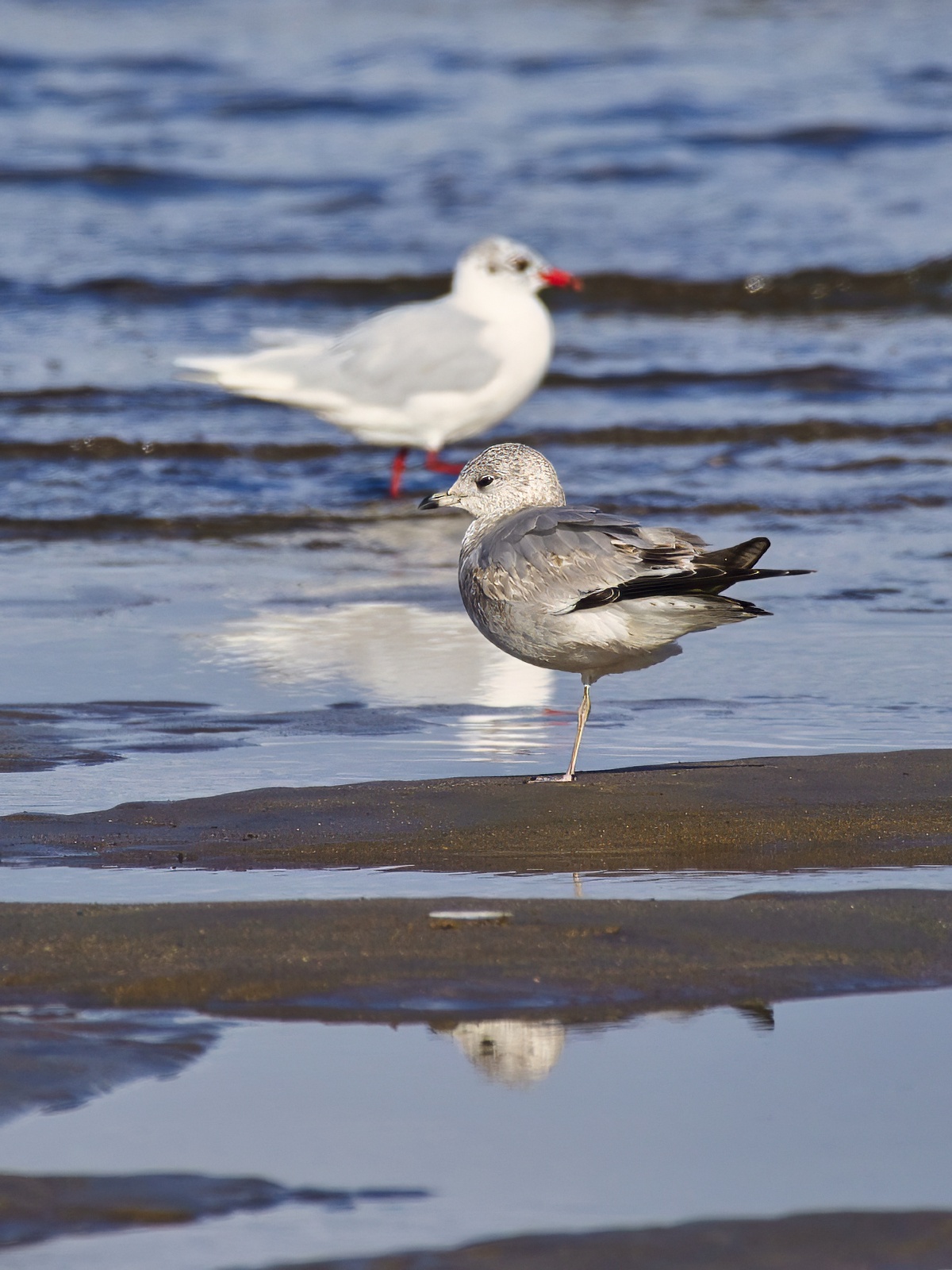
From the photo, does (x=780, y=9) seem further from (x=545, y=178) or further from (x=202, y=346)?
(x=202, y=346)

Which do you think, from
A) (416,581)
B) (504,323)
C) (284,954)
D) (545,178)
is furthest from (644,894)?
(545,178)

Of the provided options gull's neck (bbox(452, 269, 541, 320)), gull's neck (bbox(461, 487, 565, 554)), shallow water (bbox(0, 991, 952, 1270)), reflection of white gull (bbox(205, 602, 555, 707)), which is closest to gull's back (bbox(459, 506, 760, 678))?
gull's neck (bbox(461, 487, 565, 554))

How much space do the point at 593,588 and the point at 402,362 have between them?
5.73m

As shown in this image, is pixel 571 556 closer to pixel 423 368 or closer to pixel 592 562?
pixel 592 562

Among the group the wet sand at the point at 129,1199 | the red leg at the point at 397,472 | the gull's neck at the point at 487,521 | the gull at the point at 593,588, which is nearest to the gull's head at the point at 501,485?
the gull's neck at the point at 487,521

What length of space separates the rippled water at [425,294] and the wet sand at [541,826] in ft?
1.08

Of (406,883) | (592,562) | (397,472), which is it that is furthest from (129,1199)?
(397,472)

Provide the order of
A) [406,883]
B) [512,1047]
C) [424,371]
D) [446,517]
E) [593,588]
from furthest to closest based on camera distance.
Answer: [424,371], [446,517], [593,588], [406,883], [512,1047]

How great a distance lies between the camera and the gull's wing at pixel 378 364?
33.3 ft

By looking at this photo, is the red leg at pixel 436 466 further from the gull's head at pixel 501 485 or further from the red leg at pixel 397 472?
the gull's head at pixel 501 485

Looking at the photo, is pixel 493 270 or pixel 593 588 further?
pixel 493 270

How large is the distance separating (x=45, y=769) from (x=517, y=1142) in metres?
2.46

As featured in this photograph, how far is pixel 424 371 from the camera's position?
1014 cm

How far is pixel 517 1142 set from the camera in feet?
8.87
